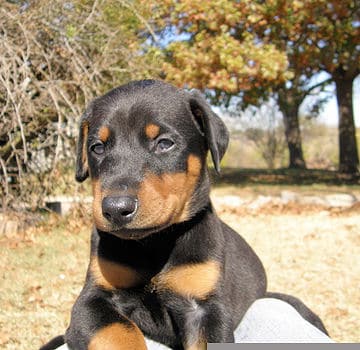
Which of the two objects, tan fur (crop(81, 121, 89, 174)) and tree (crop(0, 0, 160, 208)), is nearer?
tan fur (crop(81, 121, 89, 174))

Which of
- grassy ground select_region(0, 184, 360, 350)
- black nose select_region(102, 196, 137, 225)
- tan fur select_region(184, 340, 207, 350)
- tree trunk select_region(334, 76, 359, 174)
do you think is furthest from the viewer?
tree trunk select_region(334, 76, 359, 174)

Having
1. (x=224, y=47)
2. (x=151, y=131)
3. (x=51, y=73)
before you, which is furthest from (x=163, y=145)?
(x=224, y=47)

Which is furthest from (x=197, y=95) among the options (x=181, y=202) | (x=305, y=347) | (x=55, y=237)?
(x=55, y=237)

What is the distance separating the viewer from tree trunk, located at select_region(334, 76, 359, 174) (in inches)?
672

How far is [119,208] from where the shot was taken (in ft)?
7.68

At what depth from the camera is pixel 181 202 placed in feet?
9.19

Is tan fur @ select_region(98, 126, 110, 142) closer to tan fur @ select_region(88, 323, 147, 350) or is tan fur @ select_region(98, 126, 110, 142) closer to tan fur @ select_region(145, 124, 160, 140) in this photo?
tan fur @ select_region(145, 124, 160, 140)

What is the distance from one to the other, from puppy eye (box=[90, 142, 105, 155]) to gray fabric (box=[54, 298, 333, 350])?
3.29 feet

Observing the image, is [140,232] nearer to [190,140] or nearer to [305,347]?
[190,140]

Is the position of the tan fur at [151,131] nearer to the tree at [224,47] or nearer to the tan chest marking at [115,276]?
the tan chest marking at [115,276]

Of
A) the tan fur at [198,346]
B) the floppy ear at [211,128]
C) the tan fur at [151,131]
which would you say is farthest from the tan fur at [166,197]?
the tan fur at [198,346]

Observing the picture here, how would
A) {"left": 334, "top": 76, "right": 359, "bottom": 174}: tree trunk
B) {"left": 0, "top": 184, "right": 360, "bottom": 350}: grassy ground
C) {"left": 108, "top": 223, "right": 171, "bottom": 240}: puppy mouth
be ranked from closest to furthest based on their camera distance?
{"left": 108, "top": 223, "right": 171, "bottom": 240}: puppy mouth, {"left": 0, "top": 184, "right": 360, "bottom": 350}: grassy ground, {"left": 334, "top": 76, "right": 359, "bottom": 174}: tree trunk

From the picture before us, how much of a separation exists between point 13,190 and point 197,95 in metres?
5.60

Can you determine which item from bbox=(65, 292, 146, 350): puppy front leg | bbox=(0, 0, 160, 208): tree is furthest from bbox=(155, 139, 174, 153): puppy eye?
bbox=(0, 0, 160, 208): tree
